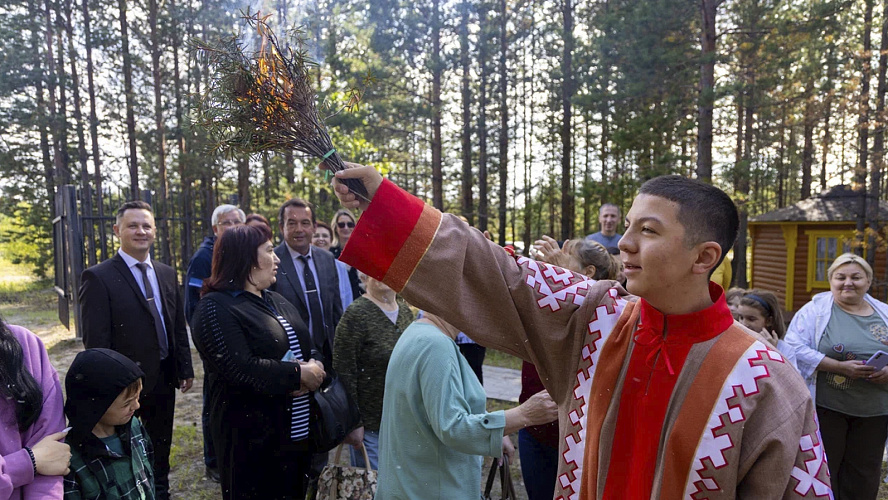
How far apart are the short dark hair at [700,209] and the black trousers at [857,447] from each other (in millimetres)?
3409

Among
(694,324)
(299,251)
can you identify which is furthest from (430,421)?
(299,251)

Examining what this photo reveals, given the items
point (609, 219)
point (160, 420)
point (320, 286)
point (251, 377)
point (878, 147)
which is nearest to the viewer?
point (251, 377)

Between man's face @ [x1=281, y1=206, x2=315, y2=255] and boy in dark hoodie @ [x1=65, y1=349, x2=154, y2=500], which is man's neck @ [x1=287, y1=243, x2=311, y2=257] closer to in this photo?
man's face @ [x1=281, y1=206, x2=315, y2=255]

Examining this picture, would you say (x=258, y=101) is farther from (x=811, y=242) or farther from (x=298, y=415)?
(x=811, y=242)

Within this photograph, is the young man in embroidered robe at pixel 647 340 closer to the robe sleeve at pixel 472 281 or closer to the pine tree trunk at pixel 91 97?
the robe sleeve at pixel 472 281

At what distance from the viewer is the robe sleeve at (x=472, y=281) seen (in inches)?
57.1

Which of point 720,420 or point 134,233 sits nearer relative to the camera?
point 720,420

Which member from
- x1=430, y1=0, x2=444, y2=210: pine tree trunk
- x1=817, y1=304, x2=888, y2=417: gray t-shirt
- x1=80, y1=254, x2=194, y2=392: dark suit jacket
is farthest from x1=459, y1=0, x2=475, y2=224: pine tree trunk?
x1=80, y1=254, x2=194, y2=392: dark suit jacket

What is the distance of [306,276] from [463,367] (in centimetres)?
274

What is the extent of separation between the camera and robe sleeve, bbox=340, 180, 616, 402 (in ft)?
4.76

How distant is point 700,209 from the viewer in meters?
1.47

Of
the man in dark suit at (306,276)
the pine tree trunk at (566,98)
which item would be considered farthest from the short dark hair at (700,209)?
the pine tree trunk at (566,98)

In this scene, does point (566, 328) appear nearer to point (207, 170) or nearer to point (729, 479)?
point (729, 479)

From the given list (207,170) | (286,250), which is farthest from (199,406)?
(207,170)
